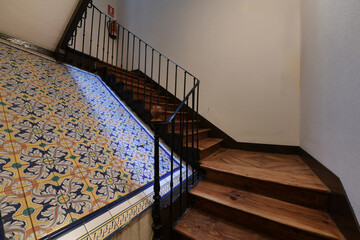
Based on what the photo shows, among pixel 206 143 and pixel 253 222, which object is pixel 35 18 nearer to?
pixel 206 143

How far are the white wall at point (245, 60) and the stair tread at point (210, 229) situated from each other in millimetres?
1396

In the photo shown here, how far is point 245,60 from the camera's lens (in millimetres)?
2268

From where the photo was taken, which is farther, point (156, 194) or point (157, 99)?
point (157, 99)

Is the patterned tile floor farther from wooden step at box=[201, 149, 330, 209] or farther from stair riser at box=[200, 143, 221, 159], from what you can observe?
wooden step at box=[201, 149, 330, 209]

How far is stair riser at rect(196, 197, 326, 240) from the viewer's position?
36.8 inches

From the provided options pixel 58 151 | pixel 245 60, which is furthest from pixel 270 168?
pixel 58 151

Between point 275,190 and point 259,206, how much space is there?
0.22 metres

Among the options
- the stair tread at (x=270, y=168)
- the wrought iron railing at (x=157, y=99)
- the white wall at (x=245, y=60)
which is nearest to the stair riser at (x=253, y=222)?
the wrought iron railing at (x=157, y=99)

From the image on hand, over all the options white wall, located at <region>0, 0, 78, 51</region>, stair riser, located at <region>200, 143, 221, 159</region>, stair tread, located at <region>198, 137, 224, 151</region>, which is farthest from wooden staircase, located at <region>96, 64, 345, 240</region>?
white wall, located at <region>0, 0, 78, 51</region>

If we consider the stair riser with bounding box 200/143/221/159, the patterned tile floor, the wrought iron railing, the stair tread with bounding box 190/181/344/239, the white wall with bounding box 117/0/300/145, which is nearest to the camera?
the patterned tile floor

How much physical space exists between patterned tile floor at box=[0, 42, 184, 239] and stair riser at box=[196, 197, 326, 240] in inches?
20.0

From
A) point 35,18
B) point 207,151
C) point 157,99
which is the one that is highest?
point 35,18

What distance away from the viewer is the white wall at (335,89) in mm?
794

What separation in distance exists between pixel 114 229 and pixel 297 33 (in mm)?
2924
